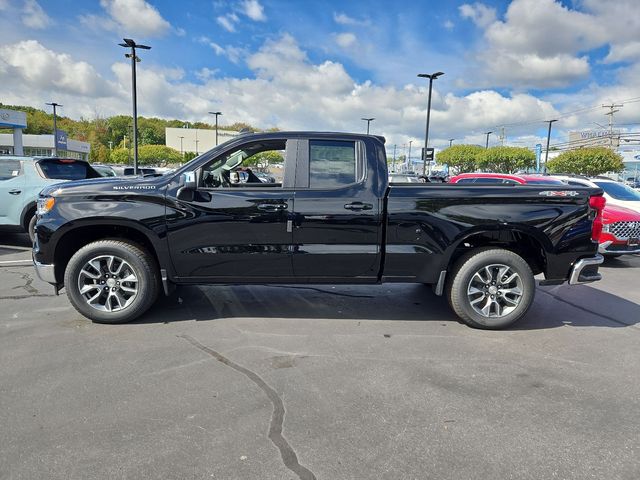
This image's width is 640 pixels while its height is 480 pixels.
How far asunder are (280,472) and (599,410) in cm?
231

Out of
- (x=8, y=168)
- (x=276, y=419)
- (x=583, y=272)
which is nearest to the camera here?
(x=276, y=419)

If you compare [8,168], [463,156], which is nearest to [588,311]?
[8,168]

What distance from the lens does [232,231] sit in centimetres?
439

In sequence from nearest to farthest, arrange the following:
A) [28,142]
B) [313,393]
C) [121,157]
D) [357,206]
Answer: [313,393], [357,206], [28,142], [121,157]

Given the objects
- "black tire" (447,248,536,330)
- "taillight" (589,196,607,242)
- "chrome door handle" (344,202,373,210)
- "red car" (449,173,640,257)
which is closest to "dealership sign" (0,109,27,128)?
"red car" (449,173,640,257)

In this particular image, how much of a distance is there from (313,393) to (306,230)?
66.8 inches

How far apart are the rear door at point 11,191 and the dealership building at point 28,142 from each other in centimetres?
3446

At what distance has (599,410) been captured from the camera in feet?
10.2

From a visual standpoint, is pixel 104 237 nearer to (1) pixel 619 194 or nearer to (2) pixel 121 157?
(1) pixel 619 194

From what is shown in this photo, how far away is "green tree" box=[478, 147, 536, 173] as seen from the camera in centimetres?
6507

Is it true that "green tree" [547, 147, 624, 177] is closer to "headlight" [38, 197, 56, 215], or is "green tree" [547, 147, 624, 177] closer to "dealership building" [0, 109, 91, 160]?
"dealership building" [0, 109, 91, 160]

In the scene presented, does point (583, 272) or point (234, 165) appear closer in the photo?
point (583, 272)

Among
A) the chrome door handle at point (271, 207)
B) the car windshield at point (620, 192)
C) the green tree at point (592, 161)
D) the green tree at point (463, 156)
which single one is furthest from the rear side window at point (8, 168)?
the green tree at point (463, 156)

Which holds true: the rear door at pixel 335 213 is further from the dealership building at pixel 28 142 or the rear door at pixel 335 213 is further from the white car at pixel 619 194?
the dealership building at pixel 28 142
